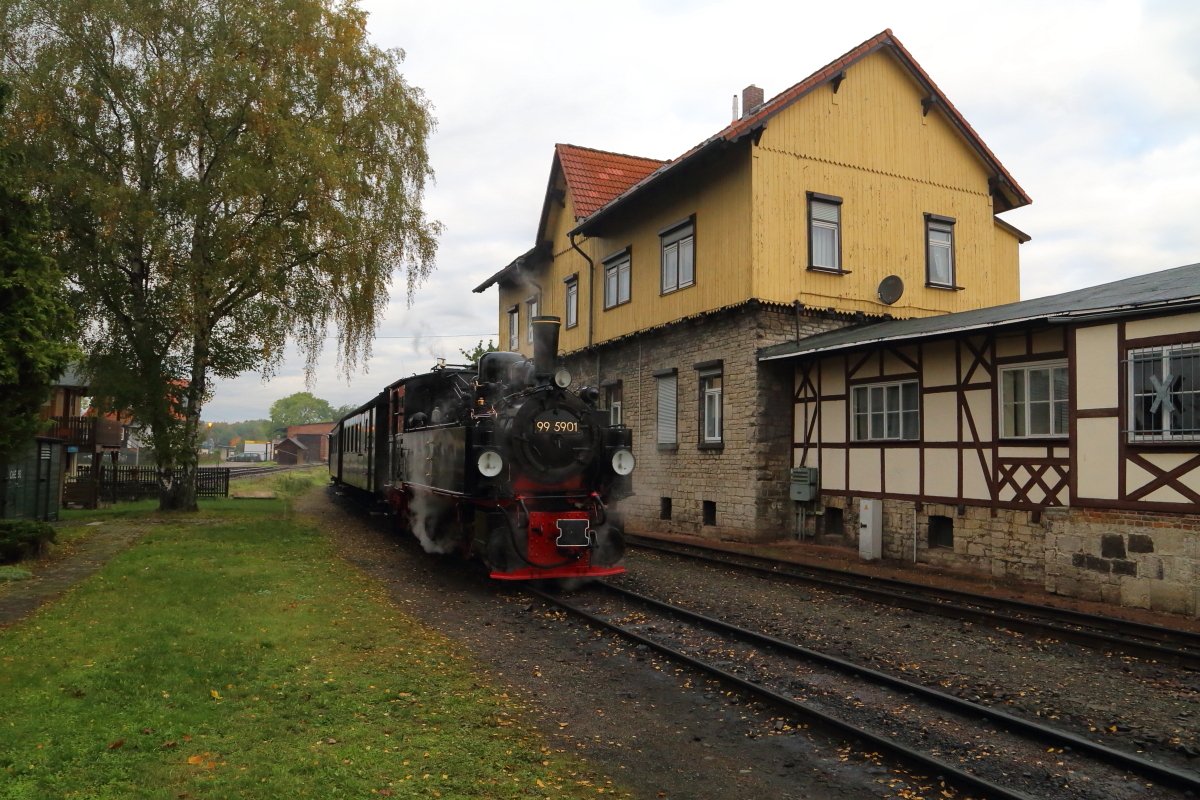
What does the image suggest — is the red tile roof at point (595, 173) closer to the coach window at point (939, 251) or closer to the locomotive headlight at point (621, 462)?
the coach window at point (939, 251)

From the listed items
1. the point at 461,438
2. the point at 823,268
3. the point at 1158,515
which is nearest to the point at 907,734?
the point at 1158,515

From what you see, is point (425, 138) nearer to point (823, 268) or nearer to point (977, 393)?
point (823, 268)

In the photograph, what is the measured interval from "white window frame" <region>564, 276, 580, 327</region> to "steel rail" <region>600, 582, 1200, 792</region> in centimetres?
1504

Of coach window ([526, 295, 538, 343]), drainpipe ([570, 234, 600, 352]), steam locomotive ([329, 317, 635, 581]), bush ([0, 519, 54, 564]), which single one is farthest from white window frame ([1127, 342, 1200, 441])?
coach window ([526, 295, 538, 343])

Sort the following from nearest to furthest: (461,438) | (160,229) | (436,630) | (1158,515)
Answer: (436,630) < (1158,515) < (461,438) < (160,229)

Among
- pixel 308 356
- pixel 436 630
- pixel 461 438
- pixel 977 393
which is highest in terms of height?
pixel 308 356

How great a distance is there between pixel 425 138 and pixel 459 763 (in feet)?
60.6

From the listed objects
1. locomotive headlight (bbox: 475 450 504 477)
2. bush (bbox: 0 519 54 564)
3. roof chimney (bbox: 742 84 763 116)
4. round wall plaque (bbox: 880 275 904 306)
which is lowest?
bush (bbox: 0 519 54 564)

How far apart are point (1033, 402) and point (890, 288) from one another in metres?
5.87

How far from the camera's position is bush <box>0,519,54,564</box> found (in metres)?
11.4

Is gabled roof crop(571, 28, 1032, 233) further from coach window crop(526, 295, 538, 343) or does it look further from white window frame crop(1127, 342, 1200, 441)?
white window frame crop(1127, 342, 1200, 441)

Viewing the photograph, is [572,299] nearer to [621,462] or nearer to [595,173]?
[595,173]

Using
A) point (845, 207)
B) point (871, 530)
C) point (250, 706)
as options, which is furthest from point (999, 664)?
point (845, 207)

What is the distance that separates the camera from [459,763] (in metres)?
4.79
